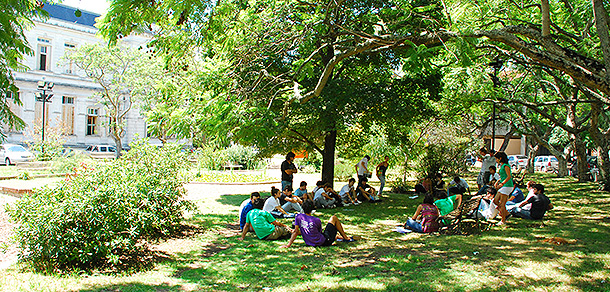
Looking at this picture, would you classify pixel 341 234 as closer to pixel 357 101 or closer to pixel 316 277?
pixel 316 277

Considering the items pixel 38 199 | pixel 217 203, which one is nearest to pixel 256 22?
pixel 217 203

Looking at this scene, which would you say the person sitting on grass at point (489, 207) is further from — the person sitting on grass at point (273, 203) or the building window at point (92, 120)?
the building window at point (92, 120)

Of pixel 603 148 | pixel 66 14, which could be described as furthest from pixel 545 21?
pixel 66 14

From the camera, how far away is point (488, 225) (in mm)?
9203

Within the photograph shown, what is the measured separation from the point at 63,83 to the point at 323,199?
119 ft

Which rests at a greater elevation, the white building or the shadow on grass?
the white building

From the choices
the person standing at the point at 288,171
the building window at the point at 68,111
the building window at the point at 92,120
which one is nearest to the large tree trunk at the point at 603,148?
the person standing at the point at 288,171

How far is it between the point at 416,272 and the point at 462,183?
304 inches

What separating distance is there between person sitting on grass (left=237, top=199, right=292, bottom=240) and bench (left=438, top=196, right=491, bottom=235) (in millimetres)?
3358

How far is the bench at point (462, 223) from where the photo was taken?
28.5 feet

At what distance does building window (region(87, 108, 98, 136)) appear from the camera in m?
41.3

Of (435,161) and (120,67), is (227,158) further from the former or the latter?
(120,67)

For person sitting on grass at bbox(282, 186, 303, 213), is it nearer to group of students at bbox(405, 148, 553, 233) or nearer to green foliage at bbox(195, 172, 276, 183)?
group of students at bbox(405, 148, 553, 233)

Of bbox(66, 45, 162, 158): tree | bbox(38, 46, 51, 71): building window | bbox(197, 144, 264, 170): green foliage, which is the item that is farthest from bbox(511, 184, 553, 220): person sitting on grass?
bbox(38, 46, 51, 71): building window
